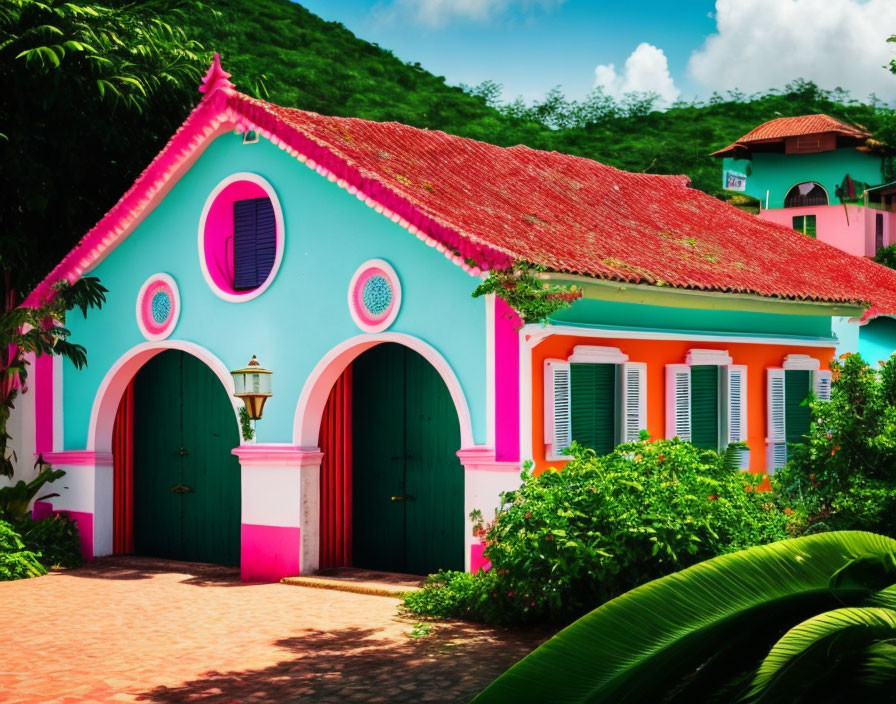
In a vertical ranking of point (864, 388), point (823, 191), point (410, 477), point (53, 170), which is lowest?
point (410, 477)

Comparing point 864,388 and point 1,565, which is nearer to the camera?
point 864,388

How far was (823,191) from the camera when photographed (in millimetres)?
45844

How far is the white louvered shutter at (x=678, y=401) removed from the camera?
1416 centimetres

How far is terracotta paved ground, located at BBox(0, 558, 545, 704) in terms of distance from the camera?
8461mm

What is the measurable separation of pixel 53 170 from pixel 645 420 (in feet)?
29.9

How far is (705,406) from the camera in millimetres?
14969

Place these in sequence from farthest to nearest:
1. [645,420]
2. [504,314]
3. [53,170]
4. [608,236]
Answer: [53,170], [608,236], [645,420], [504,314]

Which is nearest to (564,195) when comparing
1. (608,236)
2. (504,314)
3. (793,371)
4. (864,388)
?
(608,236)

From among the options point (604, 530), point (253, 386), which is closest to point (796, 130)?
point (253, 386)

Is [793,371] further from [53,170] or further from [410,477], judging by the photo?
[53,170]

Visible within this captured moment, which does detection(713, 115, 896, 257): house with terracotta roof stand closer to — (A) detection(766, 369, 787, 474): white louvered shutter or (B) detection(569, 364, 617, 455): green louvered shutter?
(A) detection(766, 369, 787, 474): white louvered shutter

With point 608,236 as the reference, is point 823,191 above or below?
above

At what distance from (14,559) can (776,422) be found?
949cm

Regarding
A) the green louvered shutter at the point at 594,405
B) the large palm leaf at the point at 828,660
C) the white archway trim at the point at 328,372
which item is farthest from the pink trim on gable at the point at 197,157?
the large palm leaf at the point at 828,660
